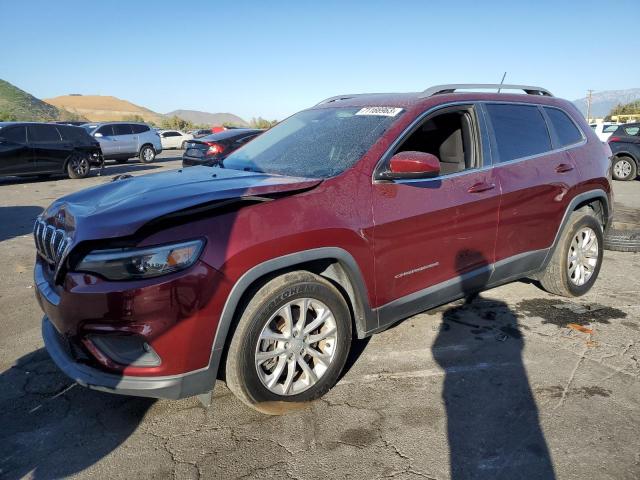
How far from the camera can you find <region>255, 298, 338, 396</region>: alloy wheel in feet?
9.09

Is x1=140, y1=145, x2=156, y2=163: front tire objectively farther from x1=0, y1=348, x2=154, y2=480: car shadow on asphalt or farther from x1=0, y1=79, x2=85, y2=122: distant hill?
x1=0, y1=79, x2=85, y2=122: distant hill

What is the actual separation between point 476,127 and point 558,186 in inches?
39.9

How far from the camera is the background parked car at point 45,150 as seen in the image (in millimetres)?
13359

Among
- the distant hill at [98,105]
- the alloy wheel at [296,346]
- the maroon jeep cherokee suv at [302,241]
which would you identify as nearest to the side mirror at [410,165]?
the maroon jeep cherokee suv at [302,241]

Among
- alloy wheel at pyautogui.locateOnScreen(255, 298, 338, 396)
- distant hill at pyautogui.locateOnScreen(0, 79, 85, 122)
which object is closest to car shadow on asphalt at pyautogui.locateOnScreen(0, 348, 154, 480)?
alloy wheel at pyautogui.locateOnScreen(255, 298, 338, 396)

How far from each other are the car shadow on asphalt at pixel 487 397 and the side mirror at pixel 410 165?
3.34ft

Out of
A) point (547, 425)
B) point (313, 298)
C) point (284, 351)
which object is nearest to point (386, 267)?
point (313, 298)

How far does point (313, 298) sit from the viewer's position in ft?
9.37

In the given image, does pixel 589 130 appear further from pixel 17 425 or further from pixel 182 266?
pixel 17 425

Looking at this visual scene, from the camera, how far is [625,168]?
13.9 metres

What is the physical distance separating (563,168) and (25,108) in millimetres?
74462

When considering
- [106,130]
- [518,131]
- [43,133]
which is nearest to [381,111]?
[518,131]

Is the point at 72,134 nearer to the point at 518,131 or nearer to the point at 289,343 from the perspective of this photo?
the point at 518,131

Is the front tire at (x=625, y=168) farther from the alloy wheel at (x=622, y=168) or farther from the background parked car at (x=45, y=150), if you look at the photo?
the background parked car at (x=45, y=150)
